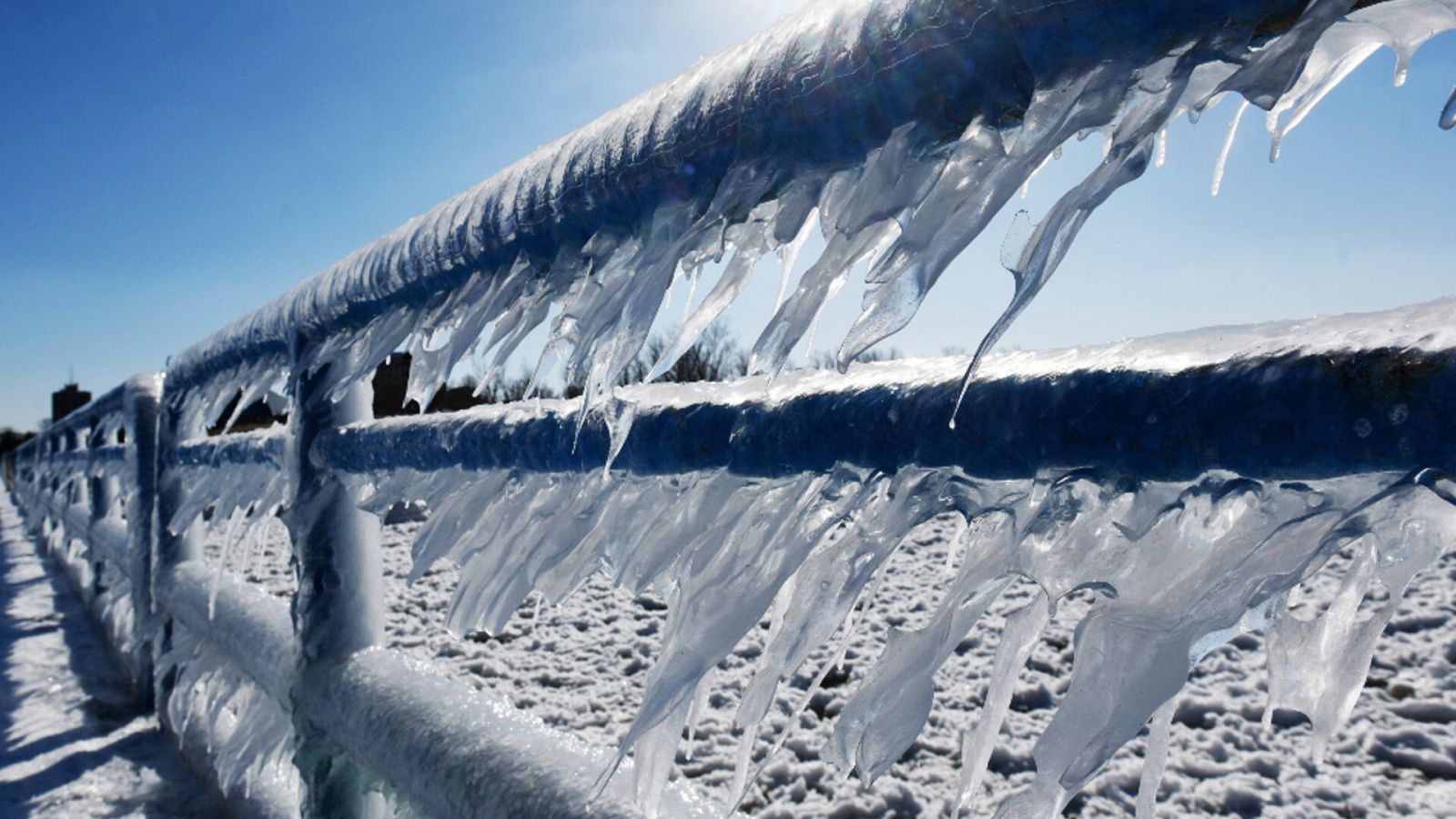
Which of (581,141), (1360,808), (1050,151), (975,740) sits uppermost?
(581,141)

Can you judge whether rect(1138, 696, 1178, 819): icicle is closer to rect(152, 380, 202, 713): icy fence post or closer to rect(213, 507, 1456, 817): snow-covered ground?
rect(213, 507, 1456, 817): snow-covered ground

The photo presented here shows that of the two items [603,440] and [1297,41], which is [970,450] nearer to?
[1297,41]

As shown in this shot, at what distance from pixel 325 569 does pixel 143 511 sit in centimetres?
160

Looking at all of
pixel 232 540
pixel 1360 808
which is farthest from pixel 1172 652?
pixel 1360 808

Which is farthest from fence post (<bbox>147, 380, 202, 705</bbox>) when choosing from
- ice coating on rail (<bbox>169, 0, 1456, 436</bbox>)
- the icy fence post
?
ice coating on rail (<bbox>169, 0, 1456, 436</bbox>)

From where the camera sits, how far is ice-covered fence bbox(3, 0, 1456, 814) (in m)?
0.33

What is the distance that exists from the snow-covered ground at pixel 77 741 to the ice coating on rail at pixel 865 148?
1.62m

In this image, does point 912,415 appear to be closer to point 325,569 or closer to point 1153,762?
point 1153,762

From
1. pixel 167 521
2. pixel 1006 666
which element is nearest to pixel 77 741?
pixel 167 521

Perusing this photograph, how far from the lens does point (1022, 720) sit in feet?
7.05

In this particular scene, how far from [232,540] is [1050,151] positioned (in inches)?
63.6

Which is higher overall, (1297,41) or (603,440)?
(1297,41)

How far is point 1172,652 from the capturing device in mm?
361

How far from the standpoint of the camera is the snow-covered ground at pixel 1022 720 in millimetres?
1759
